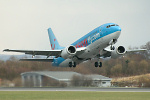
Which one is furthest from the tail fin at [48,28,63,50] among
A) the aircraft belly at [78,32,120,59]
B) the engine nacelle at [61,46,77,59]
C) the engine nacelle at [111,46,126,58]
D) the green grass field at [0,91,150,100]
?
the green grass field at [0,91,150,100]

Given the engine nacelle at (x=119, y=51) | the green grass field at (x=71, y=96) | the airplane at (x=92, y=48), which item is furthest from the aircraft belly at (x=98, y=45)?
the green grass field at (x=71, y=96)

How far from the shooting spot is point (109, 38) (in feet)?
143

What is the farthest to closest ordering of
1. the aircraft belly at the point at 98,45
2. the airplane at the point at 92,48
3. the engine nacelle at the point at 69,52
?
the engine nacelle at the point at 69,52 < the airplane at the point at 92,48 < the aircraft belly at the point at 98,45

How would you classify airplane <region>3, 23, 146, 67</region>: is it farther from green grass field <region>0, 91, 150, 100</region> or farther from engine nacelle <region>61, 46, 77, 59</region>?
green grass field <region>0, 91, 150, 100</region>

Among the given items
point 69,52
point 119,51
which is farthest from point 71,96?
point 119,51

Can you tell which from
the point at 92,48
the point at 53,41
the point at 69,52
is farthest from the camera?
the point at 53,41

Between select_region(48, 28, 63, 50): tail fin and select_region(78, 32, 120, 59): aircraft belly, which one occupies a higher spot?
select_region(48, 28, 63, 50): tail fin

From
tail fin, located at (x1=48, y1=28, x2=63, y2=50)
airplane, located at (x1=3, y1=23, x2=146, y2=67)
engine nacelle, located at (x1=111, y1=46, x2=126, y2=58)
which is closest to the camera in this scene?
airplane, located at (x1=3, y1=23, x2=146, y2=67)

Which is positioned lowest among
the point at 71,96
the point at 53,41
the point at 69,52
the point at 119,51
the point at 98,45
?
the point at 71,96

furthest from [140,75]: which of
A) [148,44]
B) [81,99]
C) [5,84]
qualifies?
[148,44]

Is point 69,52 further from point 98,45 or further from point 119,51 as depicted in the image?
point 119,51

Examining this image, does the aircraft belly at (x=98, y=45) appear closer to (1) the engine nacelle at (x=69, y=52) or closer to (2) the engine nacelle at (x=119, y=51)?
(1) the engine nacelle at (x=69, y=52)

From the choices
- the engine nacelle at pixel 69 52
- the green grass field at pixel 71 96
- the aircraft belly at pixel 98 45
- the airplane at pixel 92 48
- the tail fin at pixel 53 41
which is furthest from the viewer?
the tail fin at pixel 53 41

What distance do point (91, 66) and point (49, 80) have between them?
30.0 ft
